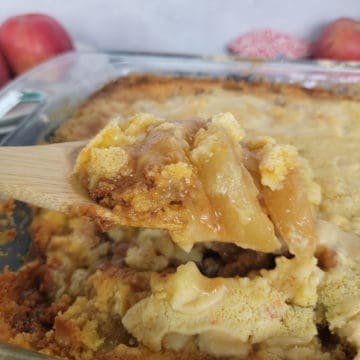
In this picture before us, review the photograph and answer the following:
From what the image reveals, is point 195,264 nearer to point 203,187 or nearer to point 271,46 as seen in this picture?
point 203,187

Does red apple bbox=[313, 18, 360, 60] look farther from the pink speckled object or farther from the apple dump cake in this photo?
the apple dump cake

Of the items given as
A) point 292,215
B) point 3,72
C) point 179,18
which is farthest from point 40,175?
point 179,18

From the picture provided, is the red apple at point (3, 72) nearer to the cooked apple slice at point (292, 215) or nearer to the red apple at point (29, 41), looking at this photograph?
the red apple at point (29, 41)

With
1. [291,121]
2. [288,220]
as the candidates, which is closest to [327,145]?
[291,121]

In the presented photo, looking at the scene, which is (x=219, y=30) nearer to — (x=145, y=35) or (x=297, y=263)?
(x=145, y=35)

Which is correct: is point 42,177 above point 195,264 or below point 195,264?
above
